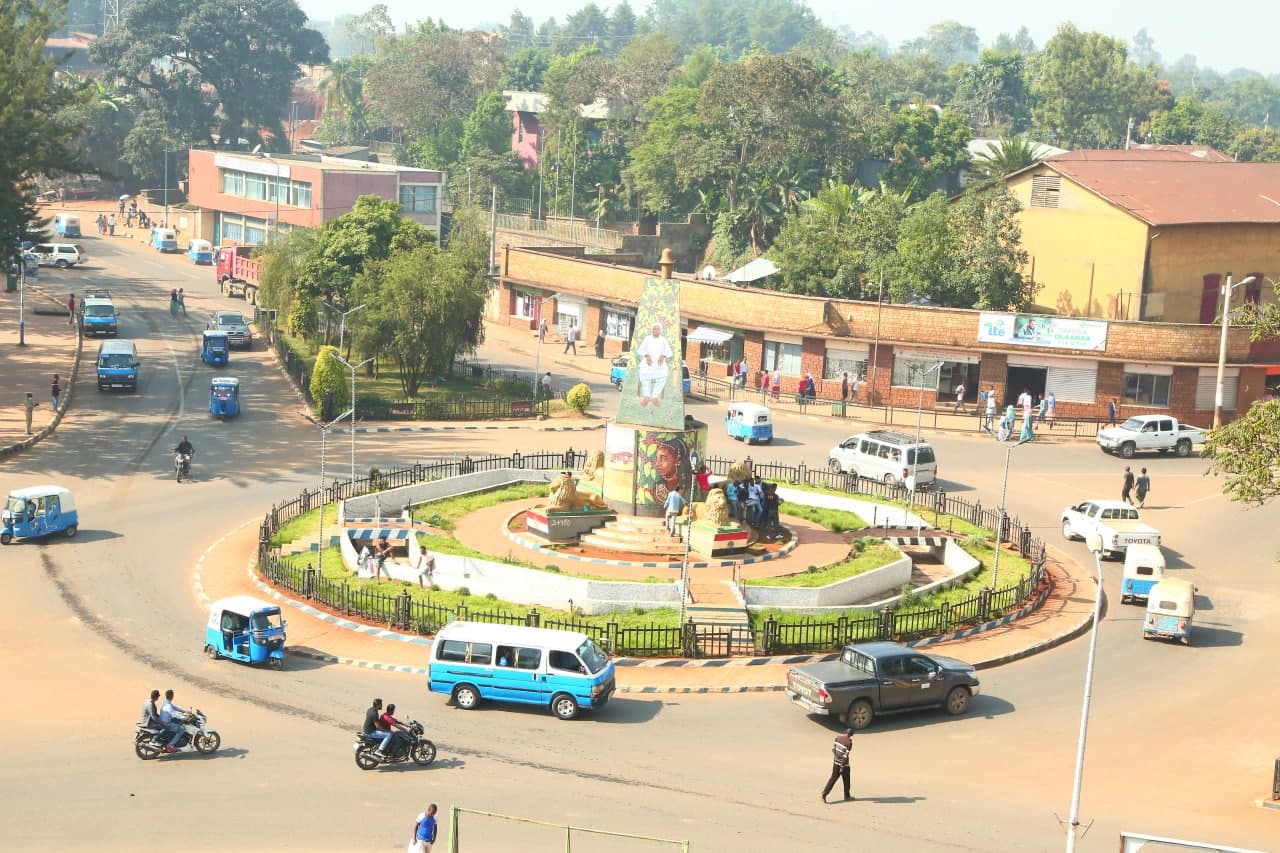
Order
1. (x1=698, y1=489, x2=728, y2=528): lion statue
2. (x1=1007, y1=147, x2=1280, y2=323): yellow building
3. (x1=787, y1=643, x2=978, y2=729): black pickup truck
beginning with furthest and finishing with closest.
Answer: (x1=1007, y1=147, x2=1280, y2=323): yellow building → (x1=698, y1=489, x2=728, y2=528): lion statue → (x1=787, y1=643, x2=978, y2=729): black pickup truck

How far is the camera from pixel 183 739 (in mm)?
27422

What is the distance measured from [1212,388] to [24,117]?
51067 millimetres

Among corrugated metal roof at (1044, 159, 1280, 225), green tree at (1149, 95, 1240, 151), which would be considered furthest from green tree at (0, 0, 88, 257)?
green tree at (1149, 95, 1240, 151)

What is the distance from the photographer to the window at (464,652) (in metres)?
30.4

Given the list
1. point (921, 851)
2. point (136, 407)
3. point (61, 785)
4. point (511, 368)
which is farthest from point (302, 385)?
point (921, 851)

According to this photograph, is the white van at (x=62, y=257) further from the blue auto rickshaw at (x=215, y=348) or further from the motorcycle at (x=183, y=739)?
the motorcycle at (x=183, y=739)

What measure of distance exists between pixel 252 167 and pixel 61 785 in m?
87.8

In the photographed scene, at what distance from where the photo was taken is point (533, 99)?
144m

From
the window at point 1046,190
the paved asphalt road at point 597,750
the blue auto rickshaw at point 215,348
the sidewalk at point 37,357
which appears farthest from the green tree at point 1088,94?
the paved asphalt road at point 597,750

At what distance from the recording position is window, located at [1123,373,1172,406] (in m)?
64.1

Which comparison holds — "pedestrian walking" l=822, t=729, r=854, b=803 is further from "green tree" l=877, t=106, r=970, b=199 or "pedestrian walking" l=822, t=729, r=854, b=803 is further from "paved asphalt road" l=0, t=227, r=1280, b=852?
"green tree" l=877, t=106, r=970, b=199

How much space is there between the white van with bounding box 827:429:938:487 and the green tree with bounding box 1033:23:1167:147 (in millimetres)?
103886

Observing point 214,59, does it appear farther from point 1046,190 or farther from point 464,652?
point 464,652

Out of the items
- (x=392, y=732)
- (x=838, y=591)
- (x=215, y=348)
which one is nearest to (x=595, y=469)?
(x=838, y=591)
